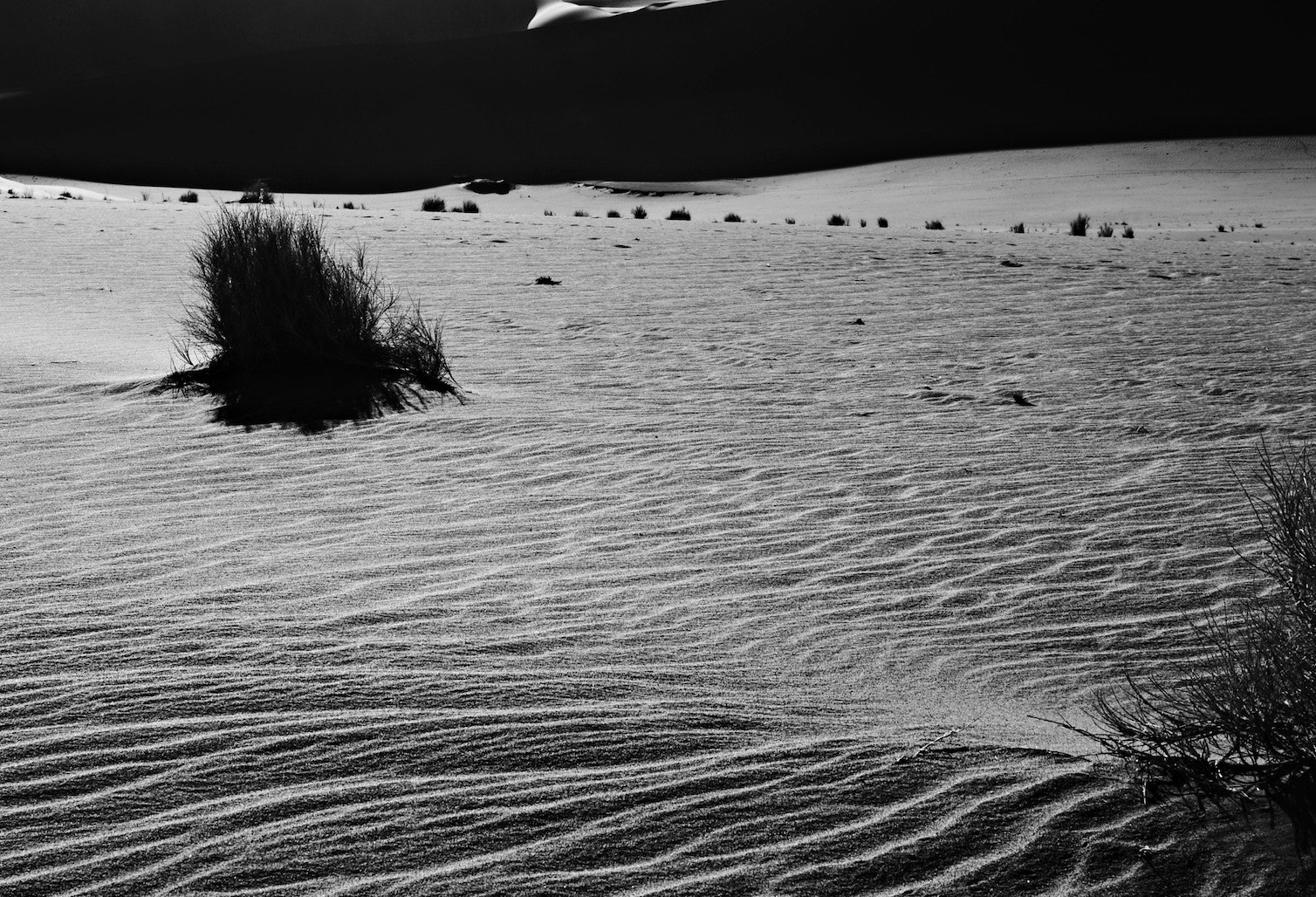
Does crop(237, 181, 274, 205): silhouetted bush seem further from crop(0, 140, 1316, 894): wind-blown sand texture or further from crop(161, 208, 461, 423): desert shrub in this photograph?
crop(0, 140, 1316, 894): wind-blown sand texture

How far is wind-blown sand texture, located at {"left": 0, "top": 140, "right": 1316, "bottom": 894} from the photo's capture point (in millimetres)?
2738

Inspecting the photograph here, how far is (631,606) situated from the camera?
4.30m

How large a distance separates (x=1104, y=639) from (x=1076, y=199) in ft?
95.5

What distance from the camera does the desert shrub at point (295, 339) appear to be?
774 centimetres

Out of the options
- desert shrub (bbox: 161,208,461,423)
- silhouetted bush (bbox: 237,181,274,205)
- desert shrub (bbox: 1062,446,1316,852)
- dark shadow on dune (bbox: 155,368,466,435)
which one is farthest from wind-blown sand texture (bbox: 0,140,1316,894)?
silhouetted bush (bbox: 237,181,274,205)

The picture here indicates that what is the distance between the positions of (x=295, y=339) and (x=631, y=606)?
14.8 feet

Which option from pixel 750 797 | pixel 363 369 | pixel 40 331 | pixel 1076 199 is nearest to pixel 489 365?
pixel 363 369

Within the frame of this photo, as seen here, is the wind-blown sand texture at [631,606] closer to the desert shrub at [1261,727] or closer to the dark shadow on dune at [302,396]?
the desert shrub at [1261,727]

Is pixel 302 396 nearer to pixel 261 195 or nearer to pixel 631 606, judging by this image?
pixel 261 195

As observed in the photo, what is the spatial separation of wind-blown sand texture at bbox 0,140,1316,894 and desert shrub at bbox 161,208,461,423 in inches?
15.5

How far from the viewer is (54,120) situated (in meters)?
55.9

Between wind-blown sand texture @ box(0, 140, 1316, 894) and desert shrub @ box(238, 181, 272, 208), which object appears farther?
desert shrub @ box(238, 181, 272, 208)

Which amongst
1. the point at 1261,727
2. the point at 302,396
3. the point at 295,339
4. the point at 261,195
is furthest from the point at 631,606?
the point at 261,195

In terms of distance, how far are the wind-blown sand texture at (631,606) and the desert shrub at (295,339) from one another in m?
0.39
